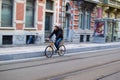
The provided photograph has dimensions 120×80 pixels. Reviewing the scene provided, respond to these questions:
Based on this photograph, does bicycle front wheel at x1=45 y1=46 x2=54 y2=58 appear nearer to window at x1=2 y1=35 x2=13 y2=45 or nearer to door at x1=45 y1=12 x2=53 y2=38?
window at x1=2 y1=35 x2=13 y2=45

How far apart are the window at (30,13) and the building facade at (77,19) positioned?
192 inches

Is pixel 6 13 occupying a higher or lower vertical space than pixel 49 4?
lower

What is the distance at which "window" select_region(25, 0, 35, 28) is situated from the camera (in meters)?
26.0

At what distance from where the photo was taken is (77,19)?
34156mm

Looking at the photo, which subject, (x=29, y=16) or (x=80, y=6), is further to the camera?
(x=80, y=6)

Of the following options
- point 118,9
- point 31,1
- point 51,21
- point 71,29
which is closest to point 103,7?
point 118,9

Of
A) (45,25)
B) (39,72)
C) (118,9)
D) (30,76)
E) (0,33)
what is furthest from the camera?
(118,9)

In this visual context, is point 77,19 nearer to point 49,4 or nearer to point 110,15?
point 49,4

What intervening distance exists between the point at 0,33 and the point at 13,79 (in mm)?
12970

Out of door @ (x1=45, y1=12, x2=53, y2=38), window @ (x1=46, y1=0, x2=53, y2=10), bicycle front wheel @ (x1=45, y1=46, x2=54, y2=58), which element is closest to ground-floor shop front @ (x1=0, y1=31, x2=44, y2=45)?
door @ (x1=45, y1=12, x2=53, y2=38)

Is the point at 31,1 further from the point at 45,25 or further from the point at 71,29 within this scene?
the point at 71,29

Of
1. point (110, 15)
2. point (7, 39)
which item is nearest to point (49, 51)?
point (7, 39)

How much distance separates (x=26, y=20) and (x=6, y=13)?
2.61 meters

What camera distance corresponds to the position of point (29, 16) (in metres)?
26.3
